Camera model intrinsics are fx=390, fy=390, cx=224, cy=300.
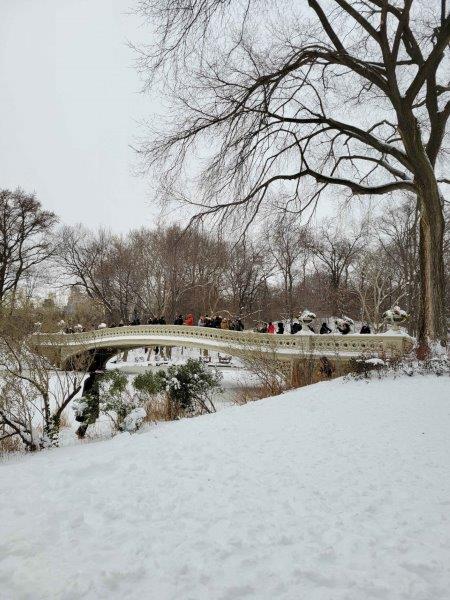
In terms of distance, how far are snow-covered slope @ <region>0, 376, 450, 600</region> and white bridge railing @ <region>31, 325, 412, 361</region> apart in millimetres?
6252

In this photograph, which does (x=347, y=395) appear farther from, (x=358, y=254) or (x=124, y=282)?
(x=124, y=282)

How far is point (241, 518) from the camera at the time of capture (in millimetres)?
2906

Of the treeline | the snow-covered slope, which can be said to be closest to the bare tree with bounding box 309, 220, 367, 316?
the treeline

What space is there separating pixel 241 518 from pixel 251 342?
1421 centimetres

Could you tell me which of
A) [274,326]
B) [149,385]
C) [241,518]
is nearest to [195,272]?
[274,326]

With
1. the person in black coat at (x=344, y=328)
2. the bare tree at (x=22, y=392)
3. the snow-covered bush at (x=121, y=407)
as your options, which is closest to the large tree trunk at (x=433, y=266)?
the person in black coat at (x=344, y=328)

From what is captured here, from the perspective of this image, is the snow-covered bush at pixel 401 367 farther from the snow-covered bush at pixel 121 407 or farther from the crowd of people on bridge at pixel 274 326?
the crowd of people on bridge at pixel 274 326

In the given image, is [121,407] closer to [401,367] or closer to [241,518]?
[401,367]

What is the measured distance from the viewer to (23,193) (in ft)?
89.7

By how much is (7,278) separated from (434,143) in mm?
28288

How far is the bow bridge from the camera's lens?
11.0 metres

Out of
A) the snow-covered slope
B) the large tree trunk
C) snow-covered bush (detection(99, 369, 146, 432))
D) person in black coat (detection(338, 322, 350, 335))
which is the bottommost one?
snow-covered bush (detection(99, 369, 146, 432))

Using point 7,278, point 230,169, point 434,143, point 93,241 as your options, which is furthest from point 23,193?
point 434,143

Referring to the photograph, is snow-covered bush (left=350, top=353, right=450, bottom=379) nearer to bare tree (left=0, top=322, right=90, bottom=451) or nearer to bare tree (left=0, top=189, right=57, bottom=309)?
bare tree (left=0, top=322, right=90, bottom=451)
